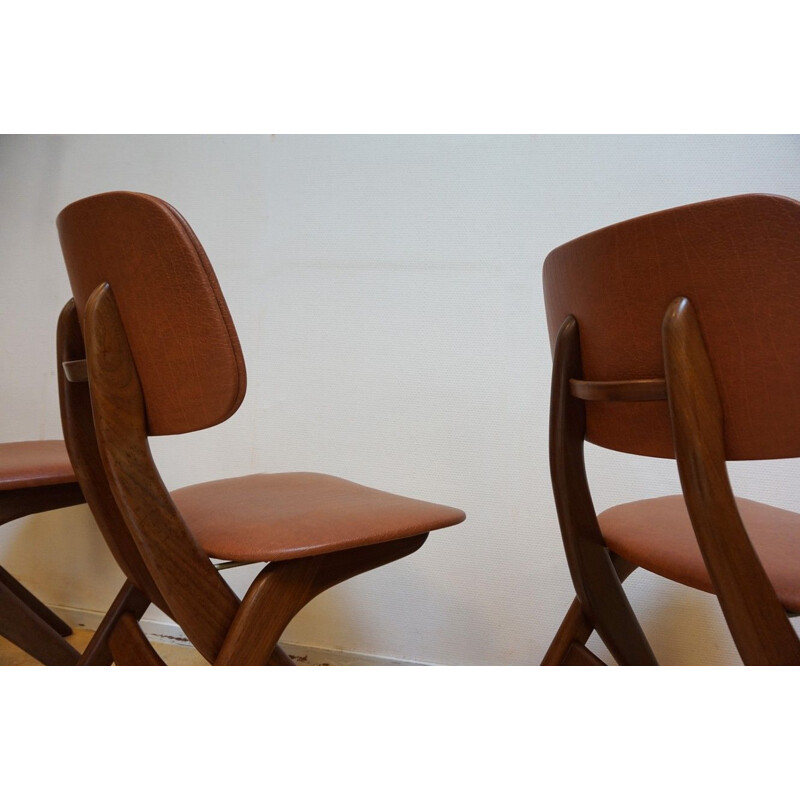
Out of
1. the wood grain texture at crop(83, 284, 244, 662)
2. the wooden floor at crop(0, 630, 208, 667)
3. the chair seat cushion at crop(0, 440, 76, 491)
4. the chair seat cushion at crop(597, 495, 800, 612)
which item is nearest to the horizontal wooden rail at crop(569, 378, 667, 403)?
the chair seat cushion at crop(597, 495, 800, 612)

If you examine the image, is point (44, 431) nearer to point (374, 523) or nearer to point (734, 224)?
point (374, 523)

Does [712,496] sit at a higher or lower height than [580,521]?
higher

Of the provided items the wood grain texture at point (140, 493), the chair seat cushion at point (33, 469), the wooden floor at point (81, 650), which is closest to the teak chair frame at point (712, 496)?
the wood grain texture at point (140, 493)

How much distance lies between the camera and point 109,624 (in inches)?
40.3

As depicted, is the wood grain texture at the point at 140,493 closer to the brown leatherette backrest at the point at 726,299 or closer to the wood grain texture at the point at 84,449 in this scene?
the wood grain texture at the point at 84,449

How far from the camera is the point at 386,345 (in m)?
1.52

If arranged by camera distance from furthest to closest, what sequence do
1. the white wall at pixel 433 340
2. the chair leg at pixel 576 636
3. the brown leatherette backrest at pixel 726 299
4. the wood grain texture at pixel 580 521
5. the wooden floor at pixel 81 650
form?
the wooden floor at pixel 81 650 < the white wall at pixel 433 340 < the chair leg at pixel 576 636 < the wood grain texture at pixel 580 521 < the brown leatherette backrest at pixel 726 299

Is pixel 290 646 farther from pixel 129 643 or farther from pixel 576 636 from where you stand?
pixel 576 636

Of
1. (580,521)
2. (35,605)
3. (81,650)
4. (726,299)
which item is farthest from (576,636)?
(35,605)

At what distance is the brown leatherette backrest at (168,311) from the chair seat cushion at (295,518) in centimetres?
13

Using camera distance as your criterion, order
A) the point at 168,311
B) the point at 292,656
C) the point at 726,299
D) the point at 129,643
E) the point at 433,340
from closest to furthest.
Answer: the point at 726,299 < the point at 168,311 < the point at 129,643 < the point at 433,340 < the point at 292,656

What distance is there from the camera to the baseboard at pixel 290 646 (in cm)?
153

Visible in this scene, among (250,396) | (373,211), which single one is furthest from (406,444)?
(373,211)

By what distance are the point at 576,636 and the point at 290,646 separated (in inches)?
37.6
